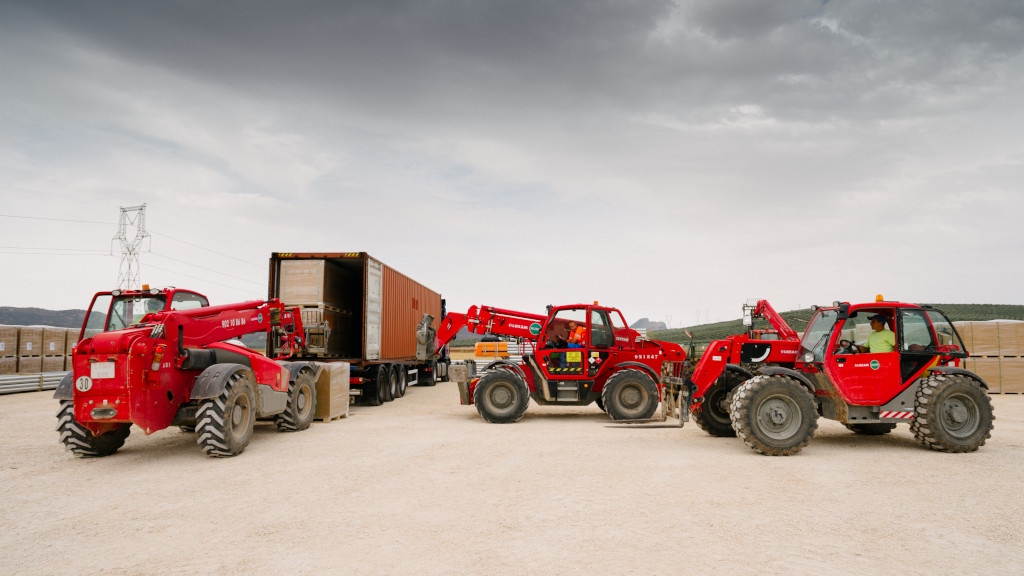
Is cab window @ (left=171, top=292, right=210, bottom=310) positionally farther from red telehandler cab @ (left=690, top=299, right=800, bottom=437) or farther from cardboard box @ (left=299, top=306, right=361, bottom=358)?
red telehandler cab @ (left=690, top=299, right=800, bottom=437)

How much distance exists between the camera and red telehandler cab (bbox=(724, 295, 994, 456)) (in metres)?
8.44

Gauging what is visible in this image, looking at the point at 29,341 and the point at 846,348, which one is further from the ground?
the point at 846,348

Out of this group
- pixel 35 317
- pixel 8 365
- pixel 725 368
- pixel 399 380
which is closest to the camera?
pixel 725 368

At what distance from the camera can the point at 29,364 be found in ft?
70.7

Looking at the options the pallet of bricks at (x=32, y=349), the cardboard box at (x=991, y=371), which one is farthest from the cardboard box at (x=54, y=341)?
the cardboard box at (x=991, y=371)

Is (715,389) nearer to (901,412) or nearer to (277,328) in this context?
(901,412)

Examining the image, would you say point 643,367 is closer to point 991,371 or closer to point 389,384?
point 389,384

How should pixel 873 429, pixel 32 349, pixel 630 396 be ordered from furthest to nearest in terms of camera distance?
pixel 32 349 → pixel 630 396 → pixel 873 429

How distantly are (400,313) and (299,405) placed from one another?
7.37 m

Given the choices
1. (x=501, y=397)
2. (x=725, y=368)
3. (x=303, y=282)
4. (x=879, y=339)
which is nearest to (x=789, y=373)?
→ (x=725, y=368)

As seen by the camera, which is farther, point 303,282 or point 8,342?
point 8,342

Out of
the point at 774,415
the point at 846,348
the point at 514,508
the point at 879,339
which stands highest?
the point at 879,339

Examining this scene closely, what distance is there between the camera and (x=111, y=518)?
222 inches

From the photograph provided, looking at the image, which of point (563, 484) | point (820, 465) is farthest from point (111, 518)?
point (820, 465)
